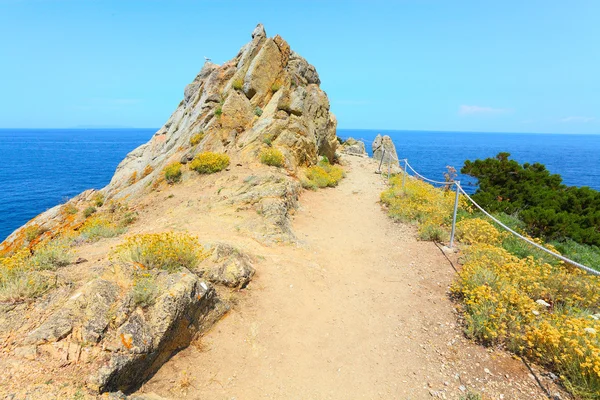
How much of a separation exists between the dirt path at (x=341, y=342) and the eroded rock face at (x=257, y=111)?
8943mm

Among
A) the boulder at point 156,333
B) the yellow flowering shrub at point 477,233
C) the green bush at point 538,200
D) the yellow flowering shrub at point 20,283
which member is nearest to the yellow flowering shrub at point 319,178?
the green bush at point 538,200

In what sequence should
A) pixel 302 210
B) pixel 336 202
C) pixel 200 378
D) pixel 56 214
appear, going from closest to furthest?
pixel 200 378 < pixel 302 210 < pixel 336 202 < pixel 56 214

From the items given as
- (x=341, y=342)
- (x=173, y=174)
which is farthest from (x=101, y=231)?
(x=341, y=342)

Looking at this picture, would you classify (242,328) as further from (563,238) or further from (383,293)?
(563,238)

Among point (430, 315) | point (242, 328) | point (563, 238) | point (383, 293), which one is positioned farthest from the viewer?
point (563, 238)

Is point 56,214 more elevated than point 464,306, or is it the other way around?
point 464,306

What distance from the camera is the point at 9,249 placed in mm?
14453

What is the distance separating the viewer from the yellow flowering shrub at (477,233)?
9.87 metres

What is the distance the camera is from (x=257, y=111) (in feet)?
60.5

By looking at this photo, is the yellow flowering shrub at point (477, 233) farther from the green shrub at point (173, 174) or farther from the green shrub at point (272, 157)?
the green shrub at point (173, 174)

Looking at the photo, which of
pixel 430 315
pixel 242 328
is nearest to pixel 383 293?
Answer: pixel 430 315

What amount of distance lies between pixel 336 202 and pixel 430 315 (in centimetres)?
909

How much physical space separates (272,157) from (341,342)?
423 inches

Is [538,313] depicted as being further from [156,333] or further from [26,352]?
[26,352]
